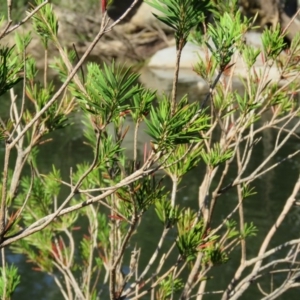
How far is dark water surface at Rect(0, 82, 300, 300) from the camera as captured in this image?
3.11 metres

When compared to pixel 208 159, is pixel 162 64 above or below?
below

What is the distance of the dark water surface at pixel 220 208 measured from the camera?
10.2 ft

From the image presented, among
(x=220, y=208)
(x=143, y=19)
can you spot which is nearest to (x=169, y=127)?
(x=220, y=208)

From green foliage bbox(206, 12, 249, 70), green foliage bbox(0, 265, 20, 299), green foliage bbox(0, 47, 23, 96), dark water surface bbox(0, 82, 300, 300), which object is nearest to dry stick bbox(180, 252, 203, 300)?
green foliage bbox(0, 265, 20, 299)

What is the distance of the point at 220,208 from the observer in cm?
391

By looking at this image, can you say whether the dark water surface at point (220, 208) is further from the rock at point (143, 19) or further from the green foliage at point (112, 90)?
the rock at point (143, 19)

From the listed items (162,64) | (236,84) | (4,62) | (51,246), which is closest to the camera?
(4,62)

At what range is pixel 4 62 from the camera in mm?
851

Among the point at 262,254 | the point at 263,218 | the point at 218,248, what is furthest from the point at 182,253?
the point at 263,218

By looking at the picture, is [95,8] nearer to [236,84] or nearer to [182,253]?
[236,84]

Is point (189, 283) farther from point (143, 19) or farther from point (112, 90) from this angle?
point (143, 19)

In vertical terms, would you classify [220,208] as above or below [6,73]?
below

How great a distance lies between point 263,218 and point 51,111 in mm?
2724

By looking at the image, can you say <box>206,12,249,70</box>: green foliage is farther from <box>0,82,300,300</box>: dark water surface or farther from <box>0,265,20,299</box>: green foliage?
<box>0,82,300,300</box>: dark water surface
